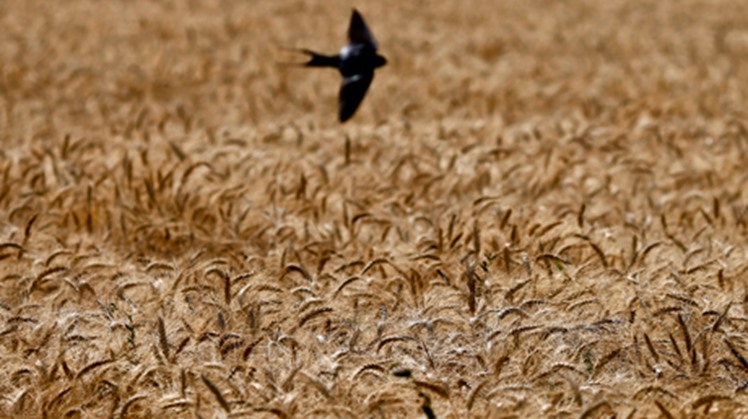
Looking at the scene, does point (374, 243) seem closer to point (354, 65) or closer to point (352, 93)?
point (352, 93)

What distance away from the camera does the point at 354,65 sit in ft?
21.1

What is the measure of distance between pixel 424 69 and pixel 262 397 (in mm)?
9450

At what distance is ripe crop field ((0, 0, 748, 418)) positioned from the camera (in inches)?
154

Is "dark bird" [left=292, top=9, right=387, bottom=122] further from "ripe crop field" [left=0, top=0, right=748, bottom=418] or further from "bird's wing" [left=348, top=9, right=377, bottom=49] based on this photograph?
"ripe crop field" [left=0, top=0, right=748, bottom=418]

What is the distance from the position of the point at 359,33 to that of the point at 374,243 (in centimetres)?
126

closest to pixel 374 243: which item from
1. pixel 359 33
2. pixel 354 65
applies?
pixel 354 65

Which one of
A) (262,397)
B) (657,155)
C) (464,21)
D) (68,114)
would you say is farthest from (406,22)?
(262,397)

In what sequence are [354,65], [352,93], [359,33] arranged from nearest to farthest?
[352,93] < [354,65] < [359,33]

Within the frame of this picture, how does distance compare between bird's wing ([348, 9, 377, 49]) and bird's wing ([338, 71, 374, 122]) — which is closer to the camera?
bird's wing ([338, 71, 374, 122])

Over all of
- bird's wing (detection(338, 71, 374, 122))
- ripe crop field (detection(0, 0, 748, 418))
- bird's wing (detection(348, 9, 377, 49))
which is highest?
bird's wing (detection(348, 9, 377, 49))

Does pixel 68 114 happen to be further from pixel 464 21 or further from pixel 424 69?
pixel 464 21

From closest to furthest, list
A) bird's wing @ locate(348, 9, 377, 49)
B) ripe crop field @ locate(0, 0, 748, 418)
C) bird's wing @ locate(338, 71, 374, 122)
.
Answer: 1. ripe crop field @ locate(0, 0, 748, 418)
2. bird's wing @ locate(338, 71, 374, 122)
3. bird's wing @ locate(348, 9, 377, 49)

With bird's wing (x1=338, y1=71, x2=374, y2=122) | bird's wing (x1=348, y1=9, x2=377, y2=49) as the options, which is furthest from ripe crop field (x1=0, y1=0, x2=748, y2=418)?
bird's wing (x1=348, y1=9, x2=377, y2=49)

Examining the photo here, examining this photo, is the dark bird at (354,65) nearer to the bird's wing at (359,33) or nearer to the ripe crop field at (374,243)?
the bird's wing at (359,33)
